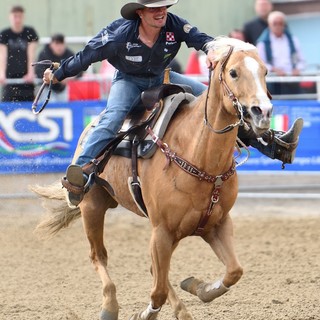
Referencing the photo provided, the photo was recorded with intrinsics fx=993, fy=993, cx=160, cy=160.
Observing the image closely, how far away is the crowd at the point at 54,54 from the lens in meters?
11.3

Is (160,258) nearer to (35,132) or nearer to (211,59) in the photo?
(211,59)

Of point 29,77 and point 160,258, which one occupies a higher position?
point 160,258

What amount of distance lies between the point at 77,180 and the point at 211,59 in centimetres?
127

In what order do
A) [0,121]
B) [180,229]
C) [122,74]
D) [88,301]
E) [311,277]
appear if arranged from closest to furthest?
[180,229]
[122,74]
[88,301]
[311,277]
[0,121]

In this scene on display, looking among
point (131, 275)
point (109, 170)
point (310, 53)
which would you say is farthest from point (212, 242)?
point (310, 53)

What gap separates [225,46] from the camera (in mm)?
5727

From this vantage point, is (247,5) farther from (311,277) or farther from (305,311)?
(305,311)

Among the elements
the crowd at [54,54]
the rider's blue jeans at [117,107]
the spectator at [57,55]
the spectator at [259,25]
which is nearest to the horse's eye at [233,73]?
the rider's blue jeans at [117,107]

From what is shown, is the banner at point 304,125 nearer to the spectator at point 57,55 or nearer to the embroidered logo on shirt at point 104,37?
the spectator at point 57,55

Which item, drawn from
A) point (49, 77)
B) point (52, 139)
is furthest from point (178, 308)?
point (52, 139)

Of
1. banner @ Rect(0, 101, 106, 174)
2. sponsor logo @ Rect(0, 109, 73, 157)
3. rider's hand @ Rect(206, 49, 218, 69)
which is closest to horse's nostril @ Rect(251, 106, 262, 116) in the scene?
rider's hand @ Rect(206, 49, 218, 69)

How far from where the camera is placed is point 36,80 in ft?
36.8

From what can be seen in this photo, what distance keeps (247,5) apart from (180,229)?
37.6ft

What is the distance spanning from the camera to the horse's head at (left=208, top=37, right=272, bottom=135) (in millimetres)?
5195
